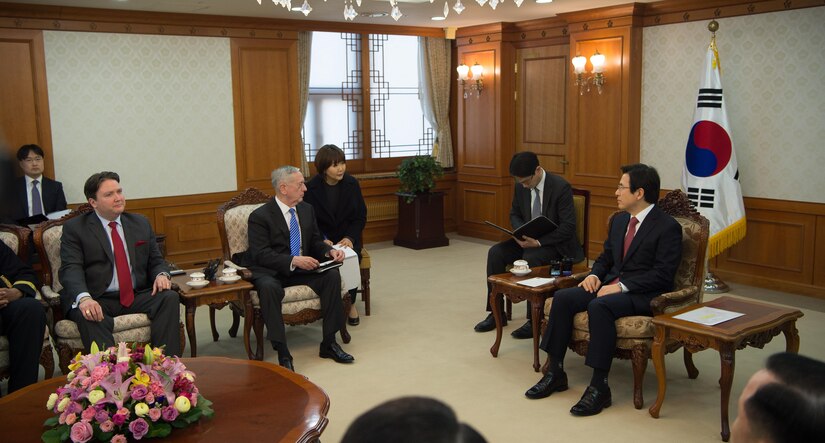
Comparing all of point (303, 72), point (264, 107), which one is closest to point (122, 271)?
point (264, 107)

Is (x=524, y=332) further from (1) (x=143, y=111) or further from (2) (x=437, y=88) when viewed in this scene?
(2) (x=437, y=88)

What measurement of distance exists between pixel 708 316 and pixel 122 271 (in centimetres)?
348

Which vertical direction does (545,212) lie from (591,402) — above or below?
above

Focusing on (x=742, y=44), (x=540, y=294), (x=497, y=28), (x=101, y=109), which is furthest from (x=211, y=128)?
(x=742, y=44)

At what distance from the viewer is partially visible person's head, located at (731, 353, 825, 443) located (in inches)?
49.2

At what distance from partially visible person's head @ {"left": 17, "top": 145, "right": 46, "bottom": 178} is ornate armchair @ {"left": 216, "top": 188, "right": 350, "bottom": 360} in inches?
96.8

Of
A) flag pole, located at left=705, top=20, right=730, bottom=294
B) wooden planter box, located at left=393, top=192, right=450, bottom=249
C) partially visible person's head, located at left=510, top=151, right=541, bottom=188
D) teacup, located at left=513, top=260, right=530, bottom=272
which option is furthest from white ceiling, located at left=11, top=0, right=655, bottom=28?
teacup, located at left=513, top=260, right=530, bottom=272

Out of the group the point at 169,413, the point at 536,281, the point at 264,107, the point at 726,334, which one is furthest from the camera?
the point at 264,107

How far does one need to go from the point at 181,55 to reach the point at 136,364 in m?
5.87

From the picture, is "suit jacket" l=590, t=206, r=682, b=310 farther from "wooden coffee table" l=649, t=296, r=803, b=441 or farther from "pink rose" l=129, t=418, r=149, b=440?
"pink rose" l=129, t=418, r=149, b=440

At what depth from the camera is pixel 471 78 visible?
993cm

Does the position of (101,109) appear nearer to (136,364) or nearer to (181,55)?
(181,55)

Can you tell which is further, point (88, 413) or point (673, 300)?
point (673, 300)

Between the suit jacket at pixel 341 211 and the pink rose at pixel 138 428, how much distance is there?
3449 mm
